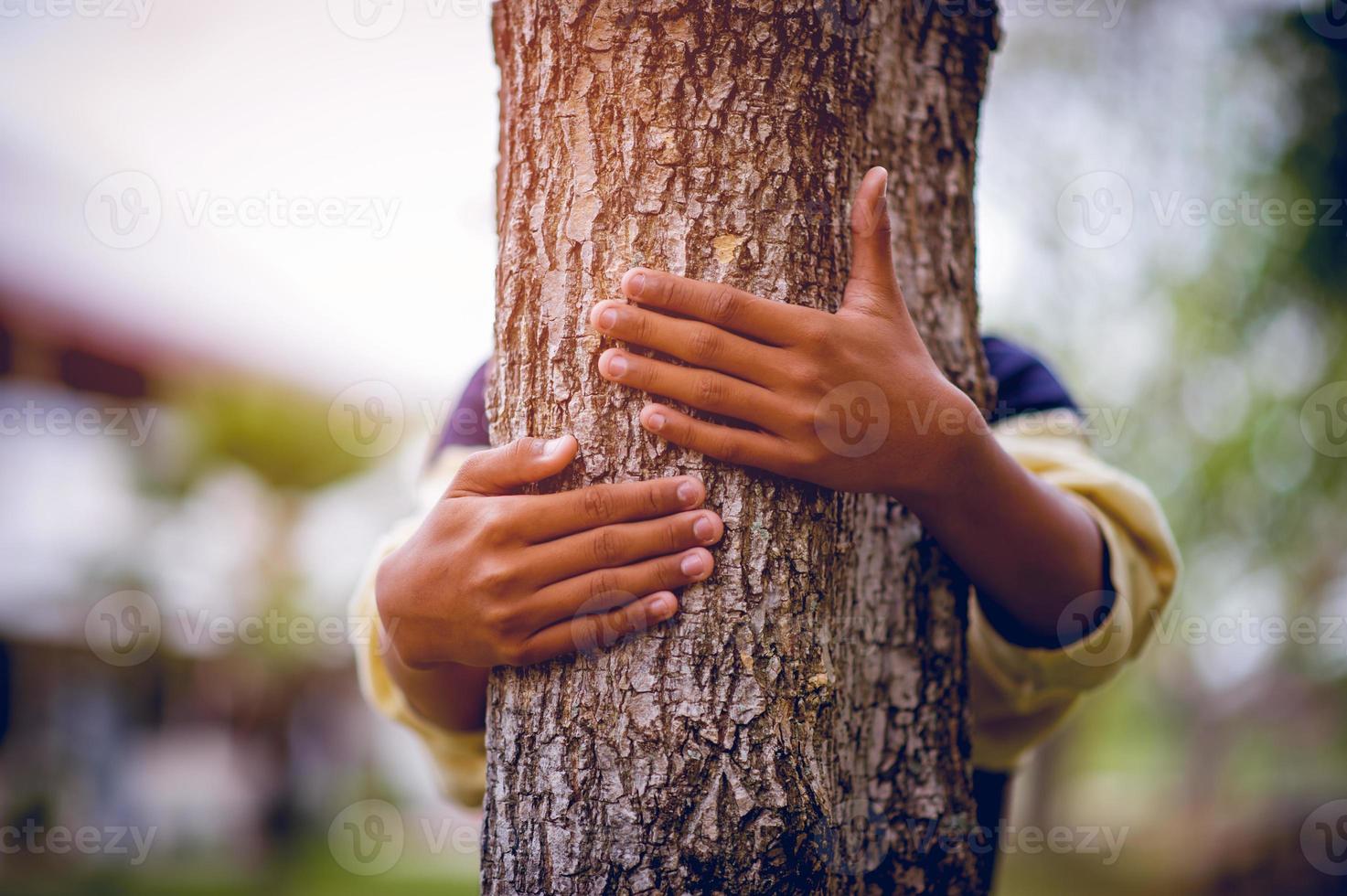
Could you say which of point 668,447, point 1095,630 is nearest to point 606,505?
point 668,447

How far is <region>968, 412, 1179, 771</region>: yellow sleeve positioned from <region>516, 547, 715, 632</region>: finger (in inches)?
33.9

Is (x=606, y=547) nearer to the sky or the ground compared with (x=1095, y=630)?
nearer to the sky

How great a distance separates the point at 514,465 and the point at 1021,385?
51.2 inches

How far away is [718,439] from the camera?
4.18ft

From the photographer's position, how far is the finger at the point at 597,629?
1273 mm

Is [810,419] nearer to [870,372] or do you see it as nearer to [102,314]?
[870,372]

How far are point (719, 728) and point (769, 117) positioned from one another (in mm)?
911

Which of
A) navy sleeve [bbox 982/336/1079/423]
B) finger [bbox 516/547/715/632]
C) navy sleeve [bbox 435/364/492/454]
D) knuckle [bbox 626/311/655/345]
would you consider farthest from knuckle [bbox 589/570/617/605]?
navy sleeve [bbox 982/336/1079/423]

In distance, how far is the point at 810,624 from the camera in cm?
135

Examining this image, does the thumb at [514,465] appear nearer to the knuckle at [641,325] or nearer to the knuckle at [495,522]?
the knuckle at [495,522]

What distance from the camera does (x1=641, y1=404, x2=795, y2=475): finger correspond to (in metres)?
1.27
